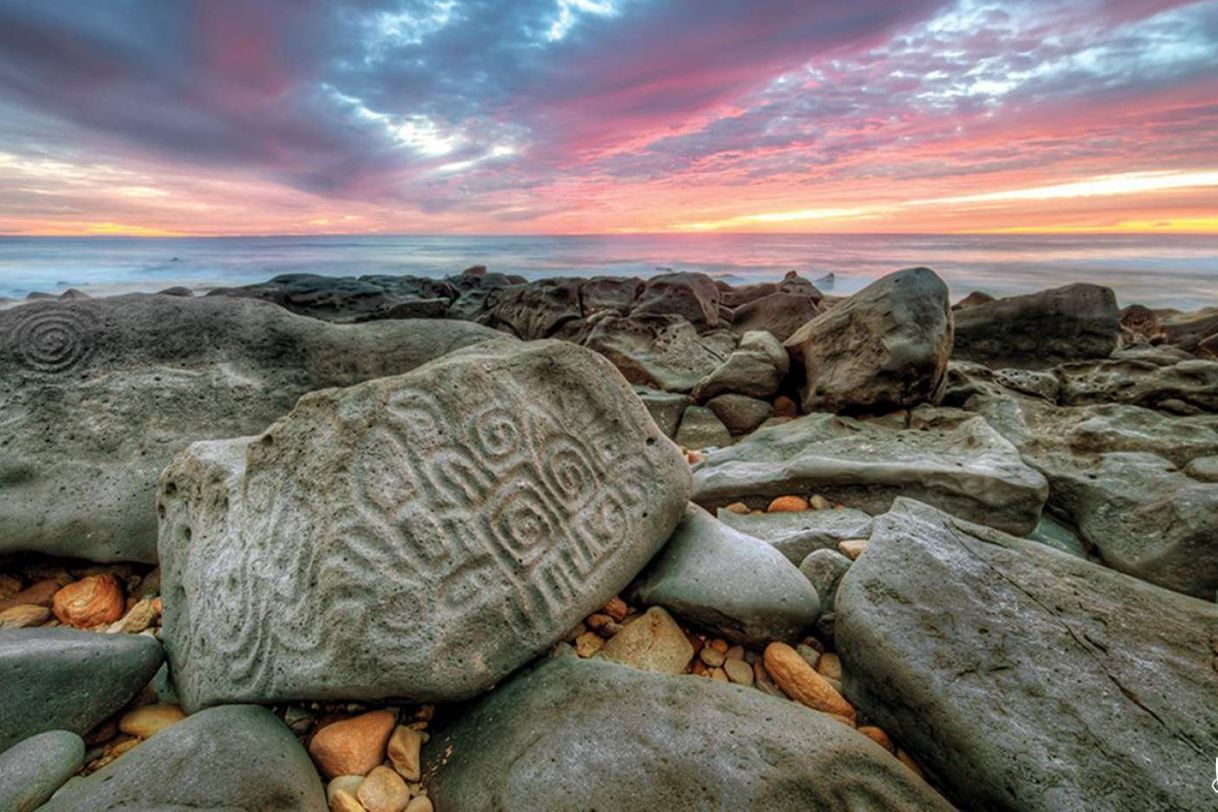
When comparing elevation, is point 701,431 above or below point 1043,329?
below

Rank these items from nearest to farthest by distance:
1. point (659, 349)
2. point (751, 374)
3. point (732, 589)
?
point (732, 589)
point (751, 374)
point (659, 349)

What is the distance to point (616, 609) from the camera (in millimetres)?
2084

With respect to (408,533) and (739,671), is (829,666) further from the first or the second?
(408,533)

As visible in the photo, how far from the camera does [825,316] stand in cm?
476

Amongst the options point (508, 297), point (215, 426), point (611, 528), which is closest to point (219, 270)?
point (508, 297)

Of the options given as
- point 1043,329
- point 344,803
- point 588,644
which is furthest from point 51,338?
point 1043,329

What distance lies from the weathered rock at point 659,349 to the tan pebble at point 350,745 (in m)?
4.32

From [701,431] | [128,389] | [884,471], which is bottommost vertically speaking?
[701,431]

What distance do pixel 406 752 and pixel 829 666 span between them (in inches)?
54.8

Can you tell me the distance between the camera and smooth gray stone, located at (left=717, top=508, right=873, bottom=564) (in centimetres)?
247

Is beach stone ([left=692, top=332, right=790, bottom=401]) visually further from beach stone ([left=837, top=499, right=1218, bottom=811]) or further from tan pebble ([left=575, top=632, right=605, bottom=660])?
tan pebble ([left=575, top=632, right=605, bottom=660])

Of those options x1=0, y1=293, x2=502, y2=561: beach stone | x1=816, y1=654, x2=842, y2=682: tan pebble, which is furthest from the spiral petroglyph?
x1=816, y1=654, x2=842, y2=682: tan pebble

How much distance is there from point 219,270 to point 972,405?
130ft

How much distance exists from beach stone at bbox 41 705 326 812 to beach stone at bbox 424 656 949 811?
34cm
